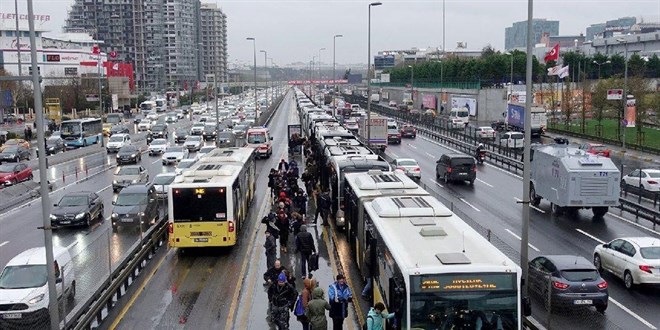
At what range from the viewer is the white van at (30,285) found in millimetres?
15445

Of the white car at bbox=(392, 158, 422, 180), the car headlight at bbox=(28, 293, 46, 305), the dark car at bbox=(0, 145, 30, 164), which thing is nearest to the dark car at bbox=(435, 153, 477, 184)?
the white car at bbox=(392, 158, 422, 180)

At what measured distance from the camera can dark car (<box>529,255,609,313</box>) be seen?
1662cm

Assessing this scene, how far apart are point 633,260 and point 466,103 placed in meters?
77.5

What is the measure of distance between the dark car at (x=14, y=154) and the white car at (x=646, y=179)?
140 ft

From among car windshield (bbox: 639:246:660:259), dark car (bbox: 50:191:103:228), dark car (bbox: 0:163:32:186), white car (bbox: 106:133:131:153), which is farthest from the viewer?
white car (bbox: 106:133:131:153)

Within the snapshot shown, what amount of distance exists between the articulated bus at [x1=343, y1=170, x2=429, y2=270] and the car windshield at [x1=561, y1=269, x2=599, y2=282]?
4265 millimetres

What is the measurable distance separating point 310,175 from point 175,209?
1175 cm

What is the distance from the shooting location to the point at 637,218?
29.5 meters

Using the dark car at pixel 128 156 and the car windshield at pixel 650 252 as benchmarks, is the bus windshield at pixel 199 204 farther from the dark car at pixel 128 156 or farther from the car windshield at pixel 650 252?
the dark car at pixel 128 156

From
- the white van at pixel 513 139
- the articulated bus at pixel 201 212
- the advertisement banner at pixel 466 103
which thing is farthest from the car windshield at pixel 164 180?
the advertisement banner at pixel 466 103

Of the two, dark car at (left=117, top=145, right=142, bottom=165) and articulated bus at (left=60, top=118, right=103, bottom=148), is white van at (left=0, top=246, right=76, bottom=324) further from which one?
articulated bus at (left=60, top=118, right=103, bottom=148)

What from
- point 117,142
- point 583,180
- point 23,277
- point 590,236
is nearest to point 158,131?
point 117,142

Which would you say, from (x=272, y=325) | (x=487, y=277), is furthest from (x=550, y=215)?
(x=487, y=277)

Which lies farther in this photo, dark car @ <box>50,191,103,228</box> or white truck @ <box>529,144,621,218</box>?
white truck @ <box>529,144,621,218</box>
